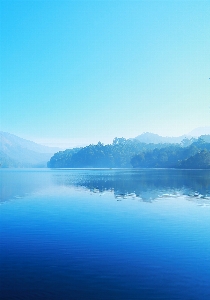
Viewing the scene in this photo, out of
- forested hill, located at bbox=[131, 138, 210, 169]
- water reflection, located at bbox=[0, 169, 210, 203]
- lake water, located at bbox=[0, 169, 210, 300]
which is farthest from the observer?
forested hill, located at bbox=[131, 138, 210, 169]

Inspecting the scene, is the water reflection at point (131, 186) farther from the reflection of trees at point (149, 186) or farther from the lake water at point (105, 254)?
the lake water at point (105, 254)

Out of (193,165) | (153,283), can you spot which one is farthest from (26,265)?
(193,165)

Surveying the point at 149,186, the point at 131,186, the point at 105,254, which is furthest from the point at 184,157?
the point at 105,254

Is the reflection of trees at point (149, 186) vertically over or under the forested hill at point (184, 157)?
under

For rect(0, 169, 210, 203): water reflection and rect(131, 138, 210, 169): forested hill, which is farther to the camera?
rect(131, 138, 210, 169): forested hill

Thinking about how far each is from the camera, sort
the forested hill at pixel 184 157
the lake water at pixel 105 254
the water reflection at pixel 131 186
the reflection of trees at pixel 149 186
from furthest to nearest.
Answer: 1. the forested hill at pixel 184 157
2. the reflection of trees at pixel 149 186
3. the water reflection at pixel 131 186
4. the lake water at pixel 105 254

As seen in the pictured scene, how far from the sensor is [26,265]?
39.3 ft

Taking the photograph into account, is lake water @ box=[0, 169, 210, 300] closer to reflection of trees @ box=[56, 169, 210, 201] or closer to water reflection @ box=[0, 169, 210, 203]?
water reflection @ box=[0, 169, 210, 203]

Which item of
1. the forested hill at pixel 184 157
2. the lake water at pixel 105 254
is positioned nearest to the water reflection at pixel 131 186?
the lake water at pixel 105 254

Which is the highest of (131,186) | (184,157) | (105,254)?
(184,157)

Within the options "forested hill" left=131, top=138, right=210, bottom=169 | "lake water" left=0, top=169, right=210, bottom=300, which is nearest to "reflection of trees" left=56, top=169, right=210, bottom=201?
"lake water" left=0, top=169, right=210, bottom=300

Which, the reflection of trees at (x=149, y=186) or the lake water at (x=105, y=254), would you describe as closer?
the lake water at (x=105, y=254)

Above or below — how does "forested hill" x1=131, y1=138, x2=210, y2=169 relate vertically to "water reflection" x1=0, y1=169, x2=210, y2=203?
above

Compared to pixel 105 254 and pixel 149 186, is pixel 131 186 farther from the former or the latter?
pixel 105 254
